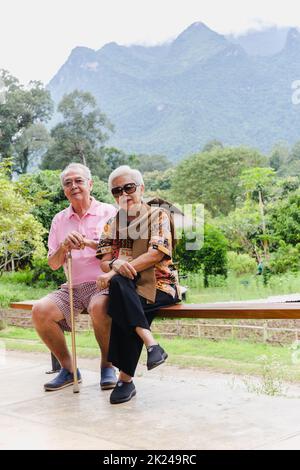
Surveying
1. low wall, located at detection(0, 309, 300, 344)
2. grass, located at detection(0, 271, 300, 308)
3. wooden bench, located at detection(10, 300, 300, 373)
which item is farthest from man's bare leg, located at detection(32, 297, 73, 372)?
grass, located at detection(0, 271, 300, 308)

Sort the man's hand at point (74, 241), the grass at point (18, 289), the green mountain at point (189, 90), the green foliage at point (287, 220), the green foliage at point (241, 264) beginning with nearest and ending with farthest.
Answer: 1. the man's hand at point (74, 241)
2. the grass at point (18, 289)
3. the green foliage at point (241, 264)
4. the green foliage at point (287, 220)
5. the green mountain at point (189, 90)

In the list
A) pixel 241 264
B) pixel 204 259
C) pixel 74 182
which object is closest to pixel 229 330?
pixel 204 259

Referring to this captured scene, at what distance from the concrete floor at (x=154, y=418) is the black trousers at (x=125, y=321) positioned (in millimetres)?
159

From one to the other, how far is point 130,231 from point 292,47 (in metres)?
35.7

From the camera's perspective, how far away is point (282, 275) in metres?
11.3

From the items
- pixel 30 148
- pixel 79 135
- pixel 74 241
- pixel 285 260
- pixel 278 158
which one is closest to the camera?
pixel 74 241

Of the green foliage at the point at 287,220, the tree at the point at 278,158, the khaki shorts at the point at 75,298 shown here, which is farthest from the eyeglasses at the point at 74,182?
the tree at the point at 278,158

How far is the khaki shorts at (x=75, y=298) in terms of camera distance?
2373 millimetres

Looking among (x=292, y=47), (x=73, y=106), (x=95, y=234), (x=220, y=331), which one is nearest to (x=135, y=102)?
(x=292, y=47)

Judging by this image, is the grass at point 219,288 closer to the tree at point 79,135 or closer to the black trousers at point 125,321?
the tree at point 79,135

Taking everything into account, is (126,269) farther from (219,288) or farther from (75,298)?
(219,288)

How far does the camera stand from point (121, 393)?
214 cm

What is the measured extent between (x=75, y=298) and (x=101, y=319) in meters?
0.24
